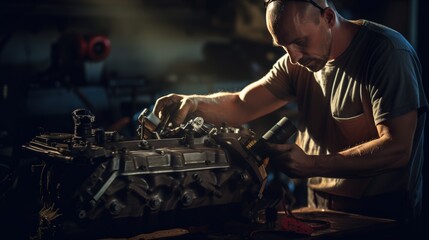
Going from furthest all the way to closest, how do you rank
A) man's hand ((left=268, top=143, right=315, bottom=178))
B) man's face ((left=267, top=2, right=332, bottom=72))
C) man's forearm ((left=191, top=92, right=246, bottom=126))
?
1. man's forearm ((left=191, top=92, right=246, bottom=126))
2. man's face ((left=267, top=2, right=332, bottom=72))
3. man's hand ((left=268, top=143, right=315, bottom=178))

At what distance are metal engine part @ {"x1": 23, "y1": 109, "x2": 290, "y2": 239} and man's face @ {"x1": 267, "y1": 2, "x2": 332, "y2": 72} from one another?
1.57 ft

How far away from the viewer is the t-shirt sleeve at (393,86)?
2697 mm

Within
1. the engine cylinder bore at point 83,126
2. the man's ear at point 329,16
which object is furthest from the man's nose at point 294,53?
the engine cylinder bore at point 83,126

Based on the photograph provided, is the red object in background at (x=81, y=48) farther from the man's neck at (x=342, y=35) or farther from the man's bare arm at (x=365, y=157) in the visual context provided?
the man's bare arm at (x=365, y=157)

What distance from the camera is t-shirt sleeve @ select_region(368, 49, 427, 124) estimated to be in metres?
2.70

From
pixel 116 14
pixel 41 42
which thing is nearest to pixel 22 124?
pixel 41 42

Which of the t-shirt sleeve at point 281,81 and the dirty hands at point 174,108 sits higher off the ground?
the t-shirt sleeve at point 281,81

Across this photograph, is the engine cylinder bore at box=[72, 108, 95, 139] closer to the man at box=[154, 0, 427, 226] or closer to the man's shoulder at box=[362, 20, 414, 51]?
the man at box=[154, 0, 427, 226]

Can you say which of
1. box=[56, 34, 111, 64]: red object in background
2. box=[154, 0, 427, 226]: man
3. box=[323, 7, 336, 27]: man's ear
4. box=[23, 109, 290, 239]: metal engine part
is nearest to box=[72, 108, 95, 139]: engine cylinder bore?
box=[23, 109, 290, 239]: metal engine part

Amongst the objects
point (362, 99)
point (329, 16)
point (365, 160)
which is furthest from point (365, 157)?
point (329, 16)

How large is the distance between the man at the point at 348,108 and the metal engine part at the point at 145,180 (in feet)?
0.70

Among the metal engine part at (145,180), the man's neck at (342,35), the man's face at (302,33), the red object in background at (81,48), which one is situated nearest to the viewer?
the metal engine part at (145,180)

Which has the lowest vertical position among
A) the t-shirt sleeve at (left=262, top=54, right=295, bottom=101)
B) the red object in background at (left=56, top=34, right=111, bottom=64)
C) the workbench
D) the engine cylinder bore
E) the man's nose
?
the workbench

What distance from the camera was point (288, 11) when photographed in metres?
2.75
